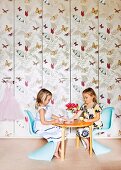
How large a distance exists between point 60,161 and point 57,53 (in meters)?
1.92

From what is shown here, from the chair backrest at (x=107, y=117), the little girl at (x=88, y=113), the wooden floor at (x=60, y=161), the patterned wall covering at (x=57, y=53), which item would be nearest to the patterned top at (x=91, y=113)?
the little girl at (x=88, y=113)

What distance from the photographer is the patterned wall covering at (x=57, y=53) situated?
4.82 meters

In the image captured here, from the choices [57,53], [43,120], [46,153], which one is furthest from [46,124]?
[57,53]

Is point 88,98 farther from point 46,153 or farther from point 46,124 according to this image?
point 46,153

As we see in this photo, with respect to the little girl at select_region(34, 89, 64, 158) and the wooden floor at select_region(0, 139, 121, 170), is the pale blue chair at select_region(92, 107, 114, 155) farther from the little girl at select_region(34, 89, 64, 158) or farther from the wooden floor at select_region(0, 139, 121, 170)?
the little girl at select_region(34, 89, 64, 158)

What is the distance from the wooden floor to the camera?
3.27 metres

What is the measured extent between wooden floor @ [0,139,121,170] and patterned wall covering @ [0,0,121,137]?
65 cm

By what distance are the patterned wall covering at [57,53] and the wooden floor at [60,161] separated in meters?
0.65

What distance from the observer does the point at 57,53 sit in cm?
485

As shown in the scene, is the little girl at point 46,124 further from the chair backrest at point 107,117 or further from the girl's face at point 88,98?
the chair backrest at point 107,117

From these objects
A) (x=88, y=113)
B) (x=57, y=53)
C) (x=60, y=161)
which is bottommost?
(x=60, y=161)

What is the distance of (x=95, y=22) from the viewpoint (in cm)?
486

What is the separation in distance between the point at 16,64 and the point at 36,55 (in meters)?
0.35

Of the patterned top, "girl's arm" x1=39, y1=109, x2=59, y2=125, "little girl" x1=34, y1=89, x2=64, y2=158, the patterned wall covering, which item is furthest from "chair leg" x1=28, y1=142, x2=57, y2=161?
the patterned wall covering
